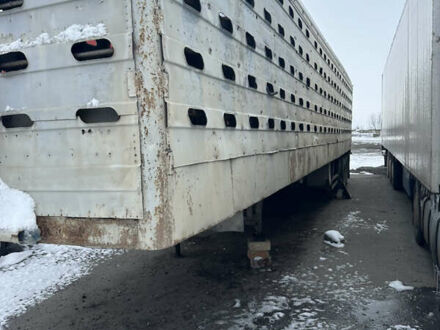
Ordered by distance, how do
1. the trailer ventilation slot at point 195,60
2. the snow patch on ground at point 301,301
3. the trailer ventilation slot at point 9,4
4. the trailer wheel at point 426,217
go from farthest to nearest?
the trailer wheel at point 426,217, the snow patch on ground at point 301,301, the trailer ventilation slot at point 195,60, the trailer ventilation slot at point 9,4

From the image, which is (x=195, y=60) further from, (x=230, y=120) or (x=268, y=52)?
(x=268, y=52)

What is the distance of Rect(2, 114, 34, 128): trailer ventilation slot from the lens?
2.53 m

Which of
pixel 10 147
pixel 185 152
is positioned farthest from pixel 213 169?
pixel 10 147

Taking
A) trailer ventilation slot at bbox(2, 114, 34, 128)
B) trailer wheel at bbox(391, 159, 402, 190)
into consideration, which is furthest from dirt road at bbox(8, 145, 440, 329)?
trailer wheel at bbox(391, 159, 402, 190)

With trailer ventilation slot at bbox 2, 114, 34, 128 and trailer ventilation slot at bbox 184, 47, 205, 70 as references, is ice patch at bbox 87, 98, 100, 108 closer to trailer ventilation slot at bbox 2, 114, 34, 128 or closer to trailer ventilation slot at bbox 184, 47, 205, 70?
trailer ventilation slot at bbox 2, 114, 34, 128

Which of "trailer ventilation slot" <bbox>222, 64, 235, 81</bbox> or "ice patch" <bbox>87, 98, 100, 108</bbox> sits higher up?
"trailer ventilation slot" <bbox>222, 64, 235, 81</bbox>

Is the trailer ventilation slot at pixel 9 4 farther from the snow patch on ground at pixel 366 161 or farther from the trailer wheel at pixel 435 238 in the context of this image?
the snow patch on ground at pixel 366 161

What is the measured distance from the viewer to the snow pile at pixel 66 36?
217 cm

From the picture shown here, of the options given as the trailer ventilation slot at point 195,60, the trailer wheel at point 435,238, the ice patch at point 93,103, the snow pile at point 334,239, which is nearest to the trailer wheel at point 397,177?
the snow pile at point 334,239

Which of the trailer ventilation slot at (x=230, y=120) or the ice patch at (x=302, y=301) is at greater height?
the trailer ventilation slot at (x=230, y=120)

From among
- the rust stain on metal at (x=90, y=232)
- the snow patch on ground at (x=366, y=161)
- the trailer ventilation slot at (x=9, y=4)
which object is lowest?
the snow patch on ground at (x=366, y=161)

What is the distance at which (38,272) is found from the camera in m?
5.07

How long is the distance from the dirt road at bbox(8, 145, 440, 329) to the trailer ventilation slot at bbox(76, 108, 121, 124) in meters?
2.21

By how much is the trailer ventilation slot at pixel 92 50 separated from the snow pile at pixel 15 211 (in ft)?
3.26
